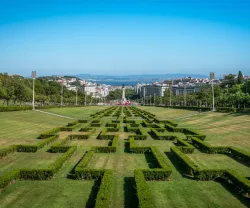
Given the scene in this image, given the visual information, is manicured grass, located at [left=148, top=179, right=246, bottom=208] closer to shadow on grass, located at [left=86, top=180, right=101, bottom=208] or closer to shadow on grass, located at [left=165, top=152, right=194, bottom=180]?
shadow on grass, located at [left=165, top=152, right=194, bottom=180]

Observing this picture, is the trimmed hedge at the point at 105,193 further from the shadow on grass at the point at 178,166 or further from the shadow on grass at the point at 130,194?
the shadow on grass at the point at 178,166

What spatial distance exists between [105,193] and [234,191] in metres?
5.73

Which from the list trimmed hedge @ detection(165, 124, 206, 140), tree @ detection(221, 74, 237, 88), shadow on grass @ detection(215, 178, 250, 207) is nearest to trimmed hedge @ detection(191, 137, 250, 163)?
trimmed hedge @ detection(165, 124, 206, 140)

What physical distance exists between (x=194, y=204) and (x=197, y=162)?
21.0ft

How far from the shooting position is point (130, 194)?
11203 millimetres

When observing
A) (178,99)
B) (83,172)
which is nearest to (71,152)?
(83,172)

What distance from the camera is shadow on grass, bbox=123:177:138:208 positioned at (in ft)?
33.5

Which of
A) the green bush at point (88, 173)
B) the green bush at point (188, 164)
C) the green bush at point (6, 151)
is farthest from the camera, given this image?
the green bush at point (6, 151)

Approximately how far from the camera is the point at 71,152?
1736 cm

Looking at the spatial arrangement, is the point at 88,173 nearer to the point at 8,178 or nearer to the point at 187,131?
the point at 8,178

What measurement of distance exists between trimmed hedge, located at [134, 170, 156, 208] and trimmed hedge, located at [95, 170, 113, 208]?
1154mm

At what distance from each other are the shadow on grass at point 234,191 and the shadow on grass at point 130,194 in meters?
4.18

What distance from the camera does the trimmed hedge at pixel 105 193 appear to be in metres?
9.31

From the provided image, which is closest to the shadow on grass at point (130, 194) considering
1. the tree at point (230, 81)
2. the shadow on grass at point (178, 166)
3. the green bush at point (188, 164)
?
the shadow on grass at point (178, 166)
